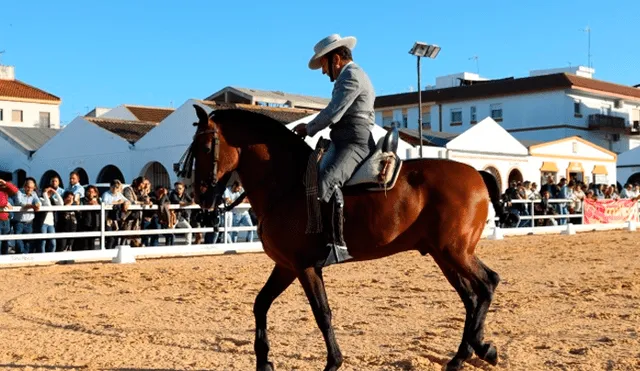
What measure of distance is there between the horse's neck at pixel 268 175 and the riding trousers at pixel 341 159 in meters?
0.28

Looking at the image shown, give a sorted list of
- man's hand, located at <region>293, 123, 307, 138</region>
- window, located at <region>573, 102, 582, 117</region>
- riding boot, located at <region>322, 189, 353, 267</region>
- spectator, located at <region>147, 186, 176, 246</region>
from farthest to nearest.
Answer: window, located at <region>573, 102, 582, 117</region> < spectator, located at <region>147, 186, 176, 246</region> < man's hand, located at <region>293, 123, 307, 138</region> < riding boot, located at <region>322, 189, 353, 267</region>

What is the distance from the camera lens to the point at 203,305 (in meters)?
9.51

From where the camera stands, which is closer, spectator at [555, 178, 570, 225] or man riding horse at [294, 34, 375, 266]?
man riding horse at [294, 34, 375, 266]

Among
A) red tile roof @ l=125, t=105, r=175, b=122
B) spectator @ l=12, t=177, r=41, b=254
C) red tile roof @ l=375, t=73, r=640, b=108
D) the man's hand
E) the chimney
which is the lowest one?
spectator @ l=12, t=177, r=41, b=254

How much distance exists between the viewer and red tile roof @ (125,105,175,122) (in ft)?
148

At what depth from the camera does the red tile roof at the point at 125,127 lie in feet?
102

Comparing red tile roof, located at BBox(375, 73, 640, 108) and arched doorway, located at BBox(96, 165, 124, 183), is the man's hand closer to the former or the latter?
arched doorway, located at BBox(96, 165, 124, 183)

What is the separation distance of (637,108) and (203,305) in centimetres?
6181

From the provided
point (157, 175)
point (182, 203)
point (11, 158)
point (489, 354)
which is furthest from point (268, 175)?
point (11, 158)

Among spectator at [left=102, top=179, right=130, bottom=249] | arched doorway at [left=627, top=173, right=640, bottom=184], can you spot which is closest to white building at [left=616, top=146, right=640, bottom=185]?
arched doorway at [left=627, top=173, right=640, bottom=184]

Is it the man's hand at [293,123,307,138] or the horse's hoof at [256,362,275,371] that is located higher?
the man's hand at [293,123,307,138]

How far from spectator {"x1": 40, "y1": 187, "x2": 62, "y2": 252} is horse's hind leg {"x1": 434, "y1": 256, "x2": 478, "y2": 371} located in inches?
431

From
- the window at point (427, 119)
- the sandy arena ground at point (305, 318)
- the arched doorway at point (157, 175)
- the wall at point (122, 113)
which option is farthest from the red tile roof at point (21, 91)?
the sandy arena ground at point (305, 318)

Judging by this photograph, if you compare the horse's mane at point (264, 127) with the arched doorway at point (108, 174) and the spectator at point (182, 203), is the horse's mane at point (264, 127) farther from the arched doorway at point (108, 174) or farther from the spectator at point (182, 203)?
the arched doorway at point (108, 174)
